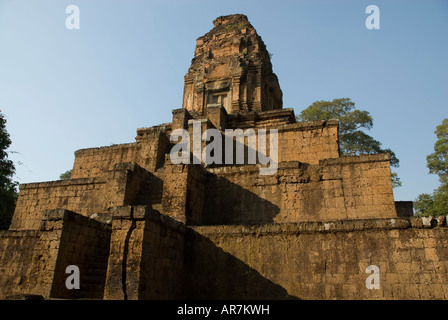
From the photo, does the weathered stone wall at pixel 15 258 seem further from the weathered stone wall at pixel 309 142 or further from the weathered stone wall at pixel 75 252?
the weathered stone wall at pixel 309 142

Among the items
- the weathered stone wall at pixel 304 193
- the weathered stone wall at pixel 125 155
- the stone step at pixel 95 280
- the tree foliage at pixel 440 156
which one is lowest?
the stone step at pixel 95 280

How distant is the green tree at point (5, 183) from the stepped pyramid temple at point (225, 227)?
588 cm

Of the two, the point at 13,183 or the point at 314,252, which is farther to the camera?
the point at 13,183

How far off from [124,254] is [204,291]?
7.16ft

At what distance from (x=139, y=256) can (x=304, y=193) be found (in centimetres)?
527

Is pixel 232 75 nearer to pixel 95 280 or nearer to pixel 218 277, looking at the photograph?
pixel 218 277

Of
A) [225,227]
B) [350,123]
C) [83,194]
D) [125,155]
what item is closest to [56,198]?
[83,194]

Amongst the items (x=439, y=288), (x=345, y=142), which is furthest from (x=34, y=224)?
(x=345, y=142)

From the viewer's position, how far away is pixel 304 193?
30.6 feet

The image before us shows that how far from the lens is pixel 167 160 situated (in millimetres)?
9195

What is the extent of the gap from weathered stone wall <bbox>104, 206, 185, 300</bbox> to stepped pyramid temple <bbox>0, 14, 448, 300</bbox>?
0.02 m

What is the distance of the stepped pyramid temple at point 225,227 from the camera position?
19.9 ft

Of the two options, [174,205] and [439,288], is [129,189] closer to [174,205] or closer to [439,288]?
[174,205]

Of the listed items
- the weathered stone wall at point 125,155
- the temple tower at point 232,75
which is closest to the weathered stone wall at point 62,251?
the weathered stone wall at point 125,155
